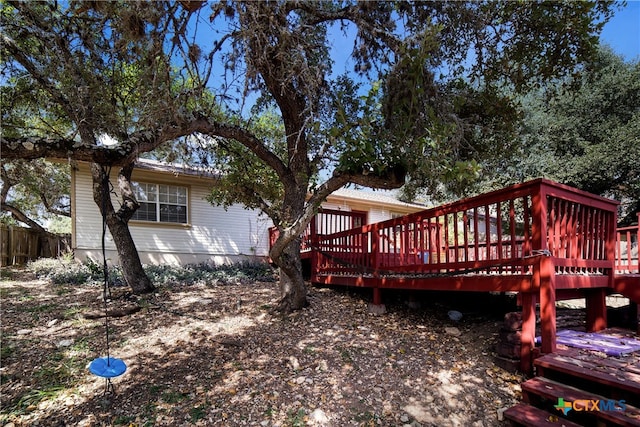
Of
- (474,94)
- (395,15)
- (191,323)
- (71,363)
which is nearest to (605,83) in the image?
(474,94)

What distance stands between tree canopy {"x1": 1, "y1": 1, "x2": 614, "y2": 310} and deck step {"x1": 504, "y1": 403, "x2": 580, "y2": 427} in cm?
216

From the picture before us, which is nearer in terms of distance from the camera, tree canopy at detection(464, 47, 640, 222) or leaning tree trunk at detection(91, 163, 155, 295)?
leaning tree trunk at detection(91, 163, 155, 295)

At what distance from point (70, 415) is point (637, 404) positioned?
461cm

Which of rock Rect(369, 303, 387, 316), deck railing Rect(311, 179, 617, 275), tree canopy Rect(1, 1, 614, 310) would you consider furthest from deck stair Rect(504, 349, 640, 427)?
rock Rect(369, 303, 387, 316)

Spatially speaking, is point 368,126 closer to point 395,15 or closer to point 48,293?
point 395,15

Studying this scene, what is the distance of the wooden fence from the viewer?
1269 centimetres

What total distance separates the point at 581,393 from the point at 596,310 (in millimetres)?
2503

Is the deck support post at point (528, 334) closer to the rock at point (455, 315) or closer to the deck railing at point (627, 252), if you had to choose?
the rock at point (455, 315)

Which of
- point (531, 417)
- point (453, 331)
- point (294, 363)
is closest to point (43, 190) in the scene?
point (294, 363)

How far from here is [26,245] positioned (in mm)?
14086

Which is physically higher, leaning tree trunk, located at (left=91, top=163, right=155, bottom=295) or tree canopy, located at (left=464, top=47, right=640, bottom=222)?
tree canopy, located at (left=464, top=47, right=640, bottom=222)

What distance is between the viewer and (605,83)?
14.0 meters

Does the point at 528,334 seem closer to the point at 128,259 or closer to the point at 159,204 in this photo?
the point at 128,259

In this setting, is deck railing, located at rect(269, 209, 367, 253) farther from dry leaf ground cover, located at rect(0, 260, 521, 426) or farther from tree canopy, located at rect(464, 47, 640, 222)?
tree canopy, located at rect(464, 47, 640, 222)
